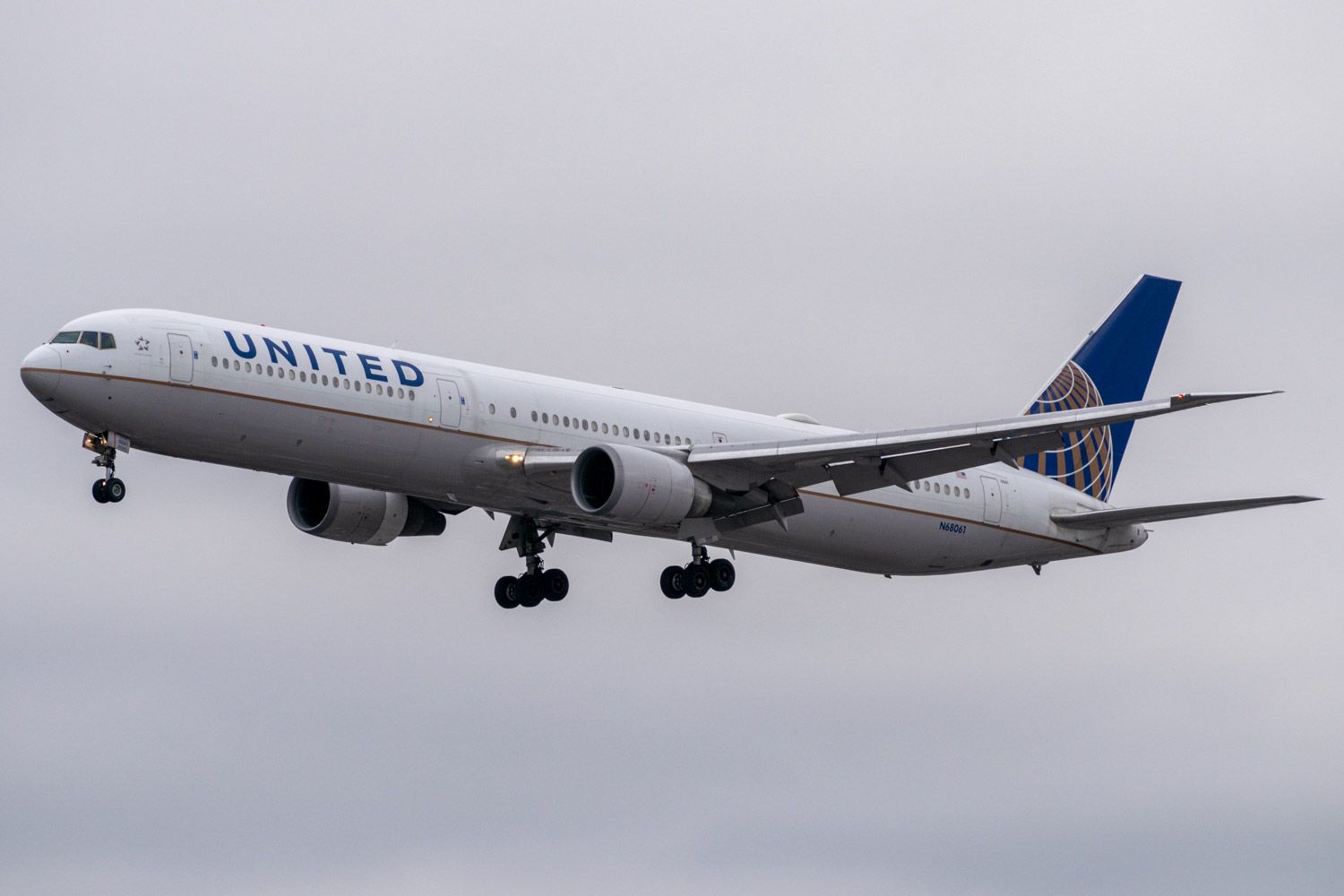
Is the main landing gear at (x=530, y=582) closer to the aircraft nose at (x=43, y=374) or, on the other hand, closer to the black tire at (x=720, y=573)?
the black tire at (x=720, y=573)

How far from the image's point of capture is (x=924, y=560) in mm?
55000

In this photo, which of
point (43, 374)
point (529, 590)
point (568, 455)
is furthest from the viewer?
point (529, 590)

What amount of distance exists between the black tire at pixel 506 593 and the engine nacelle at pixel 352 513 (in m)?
2.52

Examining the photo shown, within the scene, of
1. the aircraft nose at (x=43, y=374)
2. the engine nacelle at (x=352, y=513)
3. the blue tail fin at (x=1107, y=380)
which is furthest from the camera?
the blue tail fin at (x=1107, y=380)

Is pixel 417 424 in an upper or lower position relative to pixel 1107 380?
lower

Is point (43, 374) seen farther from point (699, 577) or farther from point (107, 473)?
point (699, 577)

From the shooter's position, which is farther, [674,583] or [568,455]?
[674,583]

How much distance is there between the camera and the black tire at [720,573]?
52.1 m

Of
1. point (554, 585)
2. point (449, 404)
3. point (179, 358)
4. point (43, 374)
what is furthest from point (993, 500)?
point (43, 374)

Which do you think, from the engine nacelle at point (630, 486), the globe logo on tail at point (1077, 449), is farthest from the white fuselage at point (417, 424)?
the globe logo on tail at point (1077, 449)

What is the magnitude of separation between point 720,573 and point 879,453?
226 inches

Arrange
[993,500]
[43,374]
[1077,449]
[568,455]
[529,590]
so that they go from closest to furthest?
[43,374]
[568,455]
[529,590]
[993,500]
[1077,449]

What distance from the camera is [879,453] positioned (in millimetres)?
48562

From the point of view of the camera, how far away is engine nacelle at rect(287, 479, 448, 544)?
2089 inches
